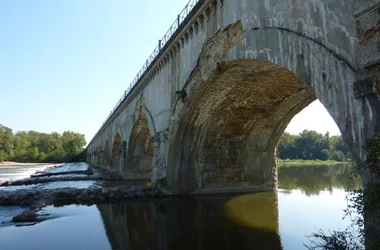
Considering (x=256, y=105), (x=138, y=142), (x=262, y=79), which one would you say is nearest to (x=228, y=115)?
(x=256, y=105)

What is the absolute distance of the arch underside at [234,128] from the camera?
11.3 meters

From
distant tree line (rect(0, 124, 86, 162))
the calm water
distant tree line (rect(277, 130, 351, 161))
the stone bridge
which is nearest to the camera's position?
the stone bridge

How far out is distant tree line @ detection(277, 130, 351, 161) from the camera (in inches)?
2803

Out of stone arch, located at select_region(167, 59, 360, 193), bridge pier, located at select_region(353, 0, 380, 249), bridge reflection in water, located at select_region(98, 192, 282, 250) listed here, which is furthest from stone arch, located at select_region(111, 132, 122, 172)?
bridge pier, located at select_region(353, 0, 380, 249)

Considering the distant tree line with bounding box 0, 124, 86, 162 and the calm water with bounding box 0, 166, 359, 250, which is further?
the distant tree line with bounding box 0, 124, 86, 162

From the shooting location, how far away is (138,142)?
25.0 m

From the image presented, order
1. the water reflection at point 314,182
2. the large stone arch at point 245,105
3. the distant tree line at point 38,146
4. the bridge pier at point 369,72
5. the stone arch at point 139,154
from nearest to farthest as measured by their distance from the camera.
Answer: the bridge pier at point 369,72, the large stone arch at point 245,105, the water reflection at point 314,182, the stone arch at point 139,154, the distant tree line at point 38,146

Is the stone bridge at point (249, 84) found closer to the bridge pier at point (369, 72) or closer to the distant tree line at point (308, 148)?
the bridge pier at point (369, 72)

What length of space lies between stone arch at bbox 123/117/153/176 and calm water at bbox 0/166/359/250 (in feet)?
39.1

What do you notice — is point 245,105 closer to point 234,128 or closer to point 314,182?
point 234,128

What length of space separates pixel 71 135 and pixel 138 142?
8584 cm

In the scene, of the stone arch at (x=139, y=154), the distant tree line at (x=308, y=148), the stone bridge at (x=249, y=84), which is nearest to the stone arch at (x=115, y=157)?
the stone arch at (x=139, y=154)

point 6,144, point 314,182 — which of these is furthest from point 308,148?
point 6,144

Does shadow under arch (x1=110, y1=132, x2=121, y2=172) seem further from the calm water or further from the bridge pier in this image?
the bridge pier
